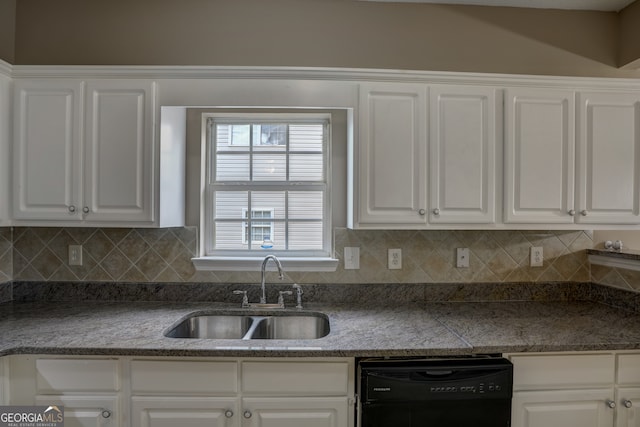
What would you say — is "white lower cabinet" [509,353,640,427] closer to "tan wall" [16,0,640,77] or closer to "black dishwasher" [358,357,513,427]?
"black dishwasher" [358,357,513,427]

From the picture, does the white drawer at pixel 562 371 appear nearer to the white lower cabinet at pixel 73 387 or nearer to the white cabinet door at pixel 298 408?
the white cabinet door at pixel 298 408

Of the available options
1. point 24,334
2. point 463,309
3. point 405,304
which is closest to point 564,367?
point 463,309

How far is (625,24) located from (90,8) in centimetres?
318

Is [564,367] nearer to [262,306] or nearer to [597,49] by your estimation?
[262,306]

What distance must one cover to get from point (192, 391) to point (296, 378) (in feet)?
1.42

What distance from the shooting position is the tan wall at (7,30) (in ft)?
6.71

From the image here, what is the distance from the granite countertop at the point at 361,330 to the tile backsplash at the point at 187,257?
16 centimetres

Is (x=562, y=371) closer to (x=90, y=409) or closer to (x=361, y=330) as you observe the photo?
(x=361, y=330)

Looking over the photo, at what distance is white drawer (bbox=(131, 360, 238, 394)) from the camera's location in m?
1.48

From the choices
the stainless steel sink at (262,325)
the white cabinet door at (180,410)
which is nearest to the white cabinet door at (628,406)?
the stainless steel sink at (262,325)

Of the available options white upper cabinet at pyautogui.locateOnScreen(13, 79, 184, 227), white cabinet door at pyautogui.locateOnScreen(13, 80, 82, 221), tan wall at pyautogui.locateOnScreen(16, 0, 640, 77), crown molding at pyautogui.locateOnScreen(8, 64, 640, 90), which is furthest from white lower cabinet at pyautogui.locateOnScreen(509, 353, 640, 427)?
white cabinet door at pyautogui.locateOnScreen(13, 80, 82, 221)

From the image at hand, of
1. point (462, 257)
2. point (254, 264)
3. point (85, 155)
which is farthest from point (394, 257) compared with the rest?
point (85, 155)

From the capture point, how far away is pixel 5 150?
6.04 ft

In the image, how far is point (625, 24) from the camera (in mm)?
2158
